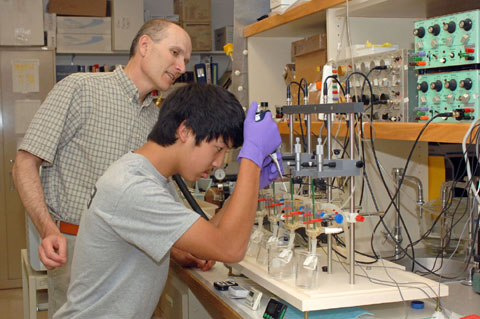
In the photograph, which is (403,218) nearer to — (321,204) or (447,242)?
(447,242)

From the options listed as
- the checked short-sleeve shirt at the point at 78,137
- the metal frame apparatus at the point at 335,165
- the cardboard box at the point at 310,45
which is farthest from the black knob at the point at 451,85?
the checked short-sleeve shirt at the point at 78,137

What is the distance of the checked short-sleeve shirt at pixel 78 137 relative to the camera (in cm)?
212

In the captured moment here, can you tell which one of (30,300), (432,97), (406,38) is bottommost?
(30,300)

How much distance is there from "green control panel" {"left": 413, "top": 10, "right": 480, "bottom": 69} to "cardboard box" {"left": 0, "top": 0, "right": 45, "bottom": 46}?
13.3ft

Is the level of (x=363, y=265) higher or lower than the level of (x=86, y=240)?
lower

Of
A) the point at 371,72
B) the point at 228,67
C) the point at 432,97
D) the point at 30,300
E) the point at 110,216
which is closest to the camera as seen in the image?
the point at 110,216

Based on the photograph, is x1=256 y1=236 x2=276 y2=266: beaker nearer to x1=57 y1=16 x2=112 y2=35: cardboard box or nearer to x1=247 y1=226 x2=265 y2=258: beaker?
x1=247 y1=226 x2=265 y2=258: beaker

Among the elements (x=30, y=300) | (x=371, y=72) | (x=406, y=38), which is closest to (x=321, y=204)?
(x=371, y=72)

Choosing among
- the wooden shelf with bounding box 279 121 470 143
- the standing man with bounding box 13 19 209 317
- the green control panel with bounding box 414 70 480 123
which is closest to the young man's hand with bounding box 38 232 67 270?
the standing man with bounding box 13 19 209 317

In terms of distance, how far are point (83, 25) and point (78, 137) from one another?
10.7 feet

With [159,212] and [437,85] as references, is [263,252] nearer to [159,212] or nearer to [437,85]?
[159,212]

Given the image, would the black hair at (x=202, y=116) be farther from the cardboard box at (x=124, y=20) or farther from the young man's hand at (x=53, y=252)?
the cardboard box at (x=124, y=20)

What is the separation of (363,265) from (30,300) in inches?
72.4

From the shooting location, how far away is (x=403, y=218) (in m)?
2.39
